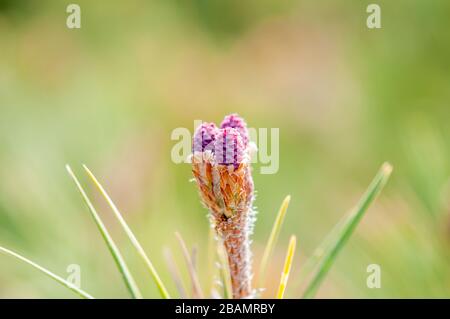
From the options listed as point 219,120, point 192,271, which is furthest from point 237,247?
point 219,120

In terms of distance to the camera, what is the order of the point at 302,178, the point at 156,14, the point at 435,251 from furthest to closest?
the point at 156,14, the point at 302,178, the point at 435,251

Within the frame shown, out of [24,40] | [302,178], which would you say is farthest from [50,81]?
[302,178]

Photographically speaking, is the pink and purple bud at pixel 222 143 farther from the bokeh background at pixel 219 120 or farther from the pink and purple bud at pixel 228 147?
the bokeh background at pixel 219 120

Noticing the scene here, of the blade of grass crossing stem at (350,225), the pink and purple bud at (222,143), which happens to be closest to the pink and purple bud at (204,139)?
the pink and purple bud at (222,143)

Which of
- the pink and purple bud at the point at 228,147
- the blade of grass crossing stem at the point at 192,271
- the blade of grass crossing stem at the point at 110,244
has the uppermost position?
the pink and purple bud at the point at 228,147

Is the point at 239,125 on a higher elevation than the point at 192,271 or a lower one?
higher

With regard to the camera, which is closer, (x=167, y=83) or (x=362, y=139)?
(x=362, y=139)

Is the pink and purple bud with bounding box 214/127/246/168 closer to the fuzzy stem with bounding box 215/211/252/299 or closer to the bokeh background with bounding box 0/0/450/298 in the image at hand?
the fuzzy stem with bounding box 215/211/252/299

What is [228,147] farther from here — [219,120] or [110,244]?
[219,120]
